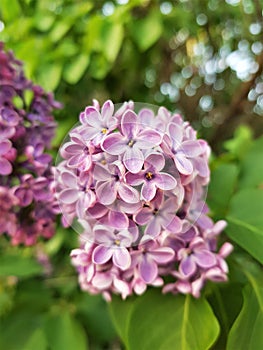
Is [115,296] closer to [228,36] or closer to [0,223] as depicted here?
[0,223]

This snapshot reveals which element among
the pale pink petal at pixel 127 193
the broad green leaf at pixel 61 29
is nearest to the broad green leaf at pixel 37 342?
the pale pink petal at pixel 127 193

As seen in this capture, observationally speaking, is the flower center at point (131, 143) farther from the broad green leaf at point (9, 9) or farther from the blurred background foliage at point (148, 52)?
the broad green leaf at point (9, 9)

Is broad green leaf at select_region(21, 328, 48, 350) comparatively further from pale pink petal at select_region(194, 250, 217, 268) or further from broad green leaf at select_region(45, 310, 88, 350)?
pale pink petal at select_region(194, 250, 217, 268)

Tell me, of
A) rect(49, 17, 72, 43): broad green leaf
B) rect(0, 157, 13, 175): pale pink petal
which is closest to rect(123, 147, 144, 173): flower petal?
rect(0, 157, 13, 175): pale pink petal

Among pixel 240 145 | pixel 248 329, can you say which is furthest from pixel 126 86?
pixel 248 329

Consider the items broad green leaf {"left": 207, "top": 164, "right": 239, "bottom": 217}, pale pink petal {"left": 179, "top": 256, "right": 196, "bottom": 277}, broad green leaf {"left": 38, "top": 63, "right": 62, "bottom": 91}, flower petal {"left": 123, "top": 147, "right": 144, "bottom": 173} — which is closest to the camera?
flower petal {"left": 123, "top": 147, "right": 144, "bottom": 173}

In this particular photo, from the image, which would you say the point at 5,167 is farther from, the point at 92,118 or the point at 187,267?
the point at 187,267
